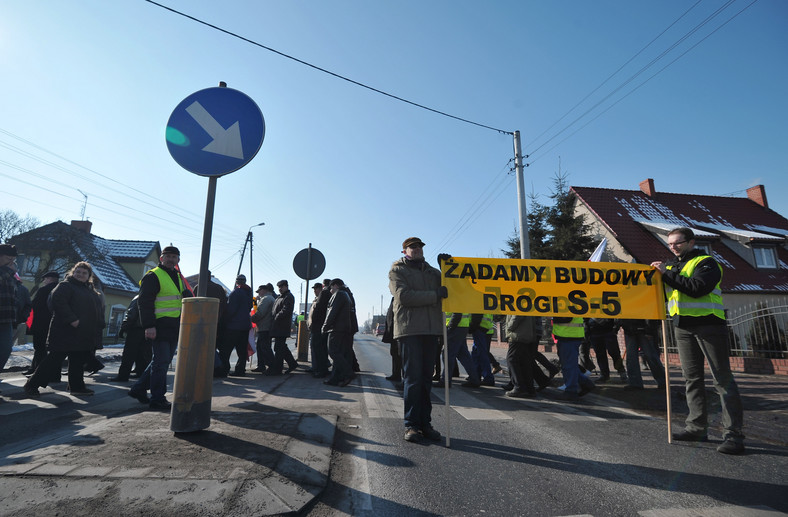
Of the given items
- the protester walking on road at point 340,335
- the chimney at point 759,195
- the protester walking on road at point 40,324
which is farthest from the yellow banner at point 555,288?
the chimney at point 759,195

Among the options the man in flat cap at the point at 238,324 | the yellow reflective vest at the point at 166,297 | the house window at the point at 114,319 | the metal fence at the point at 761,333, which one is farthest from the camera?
the house window at the point at 114,319

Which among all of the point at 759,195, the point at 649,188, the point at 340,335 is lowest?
the point at 340,335

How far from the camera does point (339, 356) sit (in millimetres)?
7105

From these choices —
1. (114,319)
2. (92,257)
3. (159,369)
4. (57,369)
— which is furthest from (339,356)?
(114,319)

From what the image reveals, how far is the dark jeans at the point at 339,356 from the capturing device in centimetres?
698

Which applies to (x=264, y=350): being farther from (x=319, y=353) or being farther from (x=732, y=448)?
(x=732, y=448)

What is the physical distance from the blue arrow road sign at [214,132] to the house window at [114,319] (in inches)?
1072

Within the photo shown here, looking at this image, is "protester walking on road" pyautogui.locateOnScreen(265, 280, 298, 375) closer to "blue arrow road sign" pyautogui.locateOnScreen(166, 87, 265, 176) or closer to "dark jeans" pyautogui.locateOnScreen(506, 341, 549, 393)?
"dark jeans" pyautogui.locateOnScreen(506, 341, 549, 393)

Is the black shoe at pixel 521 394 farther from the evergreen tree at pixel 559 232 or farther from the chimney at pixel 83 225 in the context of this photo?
the chimney at pixel 83 225

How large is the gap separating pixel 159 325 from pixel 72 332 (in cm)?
201

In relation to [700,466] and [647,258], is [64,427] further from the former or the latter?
[647,258]

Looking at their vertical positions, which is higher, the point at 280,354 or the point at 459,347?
the point at 459,347

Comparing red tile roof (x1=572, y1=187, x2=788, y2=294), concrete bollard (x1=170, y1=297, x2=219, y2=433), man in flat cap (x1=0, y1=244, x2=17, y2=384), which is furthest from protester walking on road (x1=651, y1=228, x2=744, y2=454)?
red tile roof (x1=572, y1=187, x2=788, y2=294)

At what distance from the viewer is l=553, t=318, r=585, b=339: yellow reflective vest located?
6.28m
